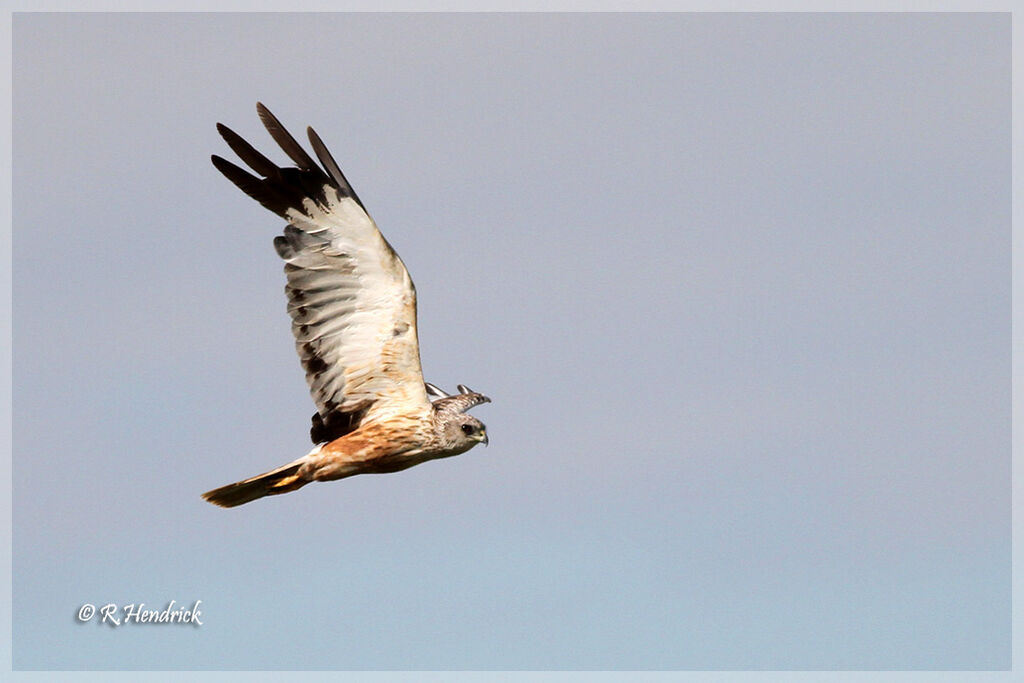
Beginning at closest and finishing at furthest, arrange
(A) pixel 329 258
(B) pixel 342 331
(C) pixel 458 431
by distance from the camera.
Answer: (A) pixel 329 258, (B) pixel 342 331, (C) pixel 458 431

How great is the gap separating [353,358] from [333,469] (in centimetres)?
107

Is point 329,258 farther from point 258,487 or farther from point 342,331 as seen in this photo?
point 258,487

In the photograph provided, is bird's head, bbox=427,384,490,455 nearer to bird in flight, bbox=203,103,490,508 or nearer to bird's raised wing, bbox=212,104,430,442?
Answer: bird in flight, bbox=203,103,490,508

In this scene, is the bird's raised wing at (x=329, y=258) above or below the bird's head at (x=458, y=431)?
above

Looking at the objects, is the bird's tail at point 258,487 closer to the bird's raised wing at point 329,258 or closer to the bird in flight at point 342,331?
the bird in flight at point 342,331

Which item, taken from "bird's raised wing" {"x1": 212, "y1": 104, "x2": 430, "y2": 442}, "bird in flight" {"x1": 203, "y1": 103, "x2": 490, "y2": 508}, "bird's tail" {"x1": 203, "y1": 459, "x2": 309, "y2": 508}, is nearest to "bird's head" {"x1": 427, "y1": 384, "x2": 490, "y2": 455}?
"bird in flight" {"x1": 203, "y1": 103, "x2": 490, "y2": 508}

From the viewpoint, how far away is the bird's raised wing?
59.8 feet

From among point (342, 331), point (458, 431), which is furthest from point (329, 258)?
point (458, 431)

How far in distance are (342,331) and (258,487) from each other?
167 centimetres

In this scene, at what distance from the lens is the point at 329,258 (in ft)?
59.9

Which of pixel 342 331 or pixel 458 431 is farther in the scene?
pixel 458 431

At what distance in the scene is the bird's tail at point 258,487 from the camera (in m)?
18.4

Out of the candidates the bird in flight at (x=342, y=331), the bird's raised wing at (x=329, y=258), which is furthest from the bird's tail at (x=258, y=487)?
the bird's raised wing at (x=329, y=258)

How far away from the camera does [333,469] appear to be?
18625mm
